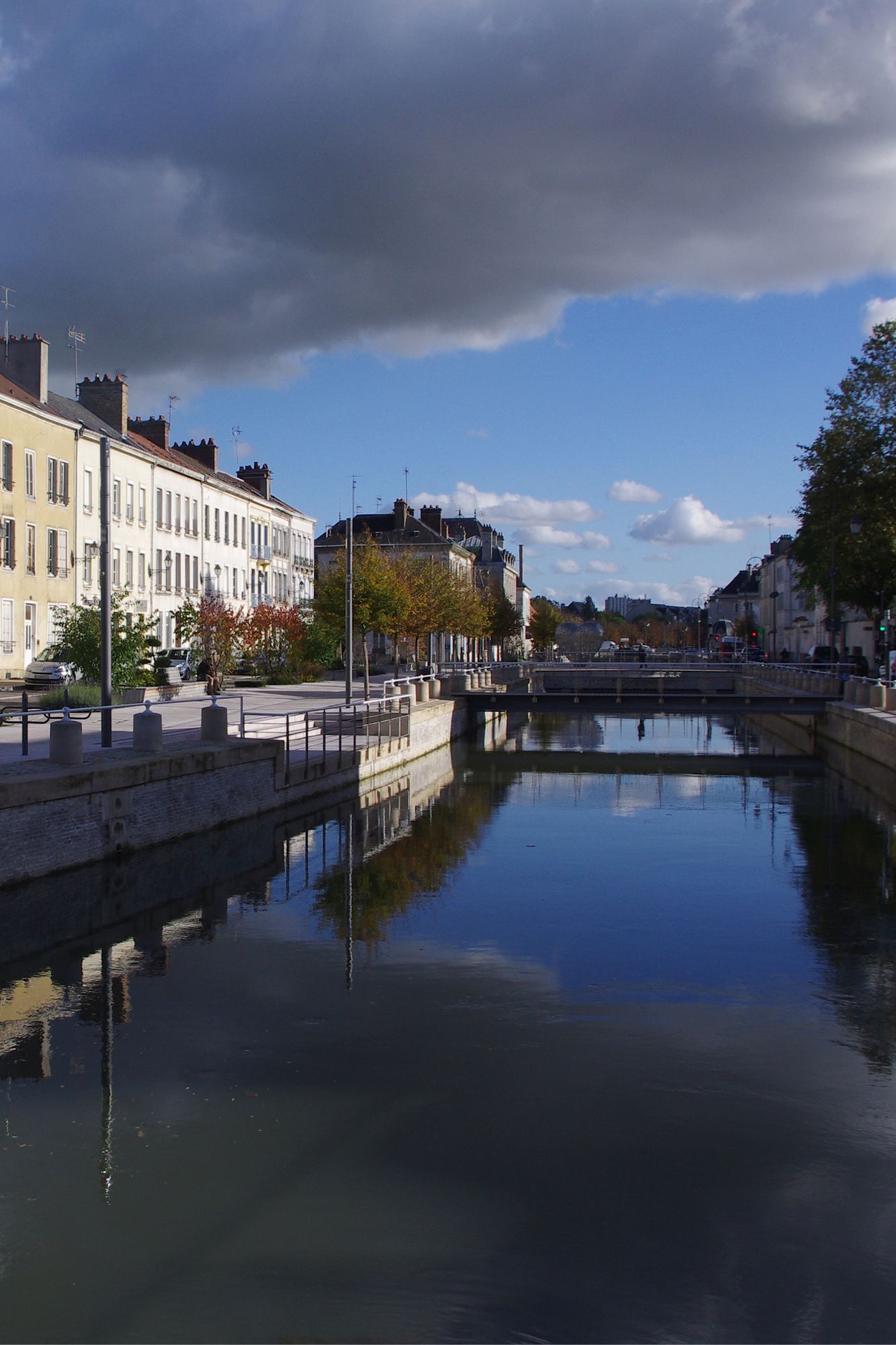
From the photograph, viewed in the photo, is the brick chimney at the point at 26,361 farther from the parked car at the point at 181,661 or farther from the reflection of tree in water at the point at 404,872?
the reflection of tree in water at the point at 404,872

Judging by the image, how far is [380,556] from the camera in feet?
198

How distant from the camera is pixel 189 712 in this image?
35031 mm

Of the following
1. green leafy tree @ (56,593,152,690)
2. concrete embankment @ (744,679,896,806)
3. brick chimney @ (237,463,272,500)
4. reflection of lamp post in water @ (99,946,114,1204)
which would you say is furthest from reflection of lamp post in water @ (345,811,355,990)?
brick chimney @ (237,463,272,500)

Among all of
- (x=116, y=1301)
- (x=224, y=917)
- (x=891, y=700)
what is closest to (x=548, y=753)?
(x=891, y=700)

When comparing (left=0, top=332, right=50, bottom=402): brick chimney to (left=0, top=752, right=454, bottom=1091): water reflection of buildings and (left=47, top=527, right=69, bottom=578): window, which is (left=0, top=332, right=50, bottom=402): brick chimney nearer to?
(left=47, top=527, right=69, bottom=578): window

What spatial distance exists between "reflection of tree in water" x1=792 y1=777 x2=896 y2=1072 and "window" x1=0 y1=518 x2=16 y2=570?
29.8m

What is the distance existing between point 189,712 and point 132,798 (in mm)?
15845

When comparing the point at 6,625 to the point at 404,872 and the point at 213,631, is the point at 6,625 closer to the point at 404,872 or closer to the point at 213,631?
the point at 213,631

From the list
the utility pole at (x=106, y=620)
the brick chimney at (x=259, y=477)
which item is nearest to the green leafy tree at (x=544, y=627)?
the brick chimney at (x=259, y=477)

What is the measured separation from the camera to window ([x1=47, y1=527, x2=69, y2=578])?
4969cm

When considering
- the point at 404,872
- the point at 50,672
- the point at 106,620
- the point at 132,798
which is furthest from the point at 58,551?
the point at 404,872

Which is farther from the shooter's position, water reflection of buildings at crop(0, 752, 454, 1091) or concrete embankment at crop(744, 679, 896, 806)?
concrete embankment at crop(744, 679, 896, 806)

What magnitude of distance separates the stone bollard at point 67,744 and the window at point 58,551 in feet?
109

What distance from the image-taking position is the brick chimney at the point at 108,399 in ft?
192
